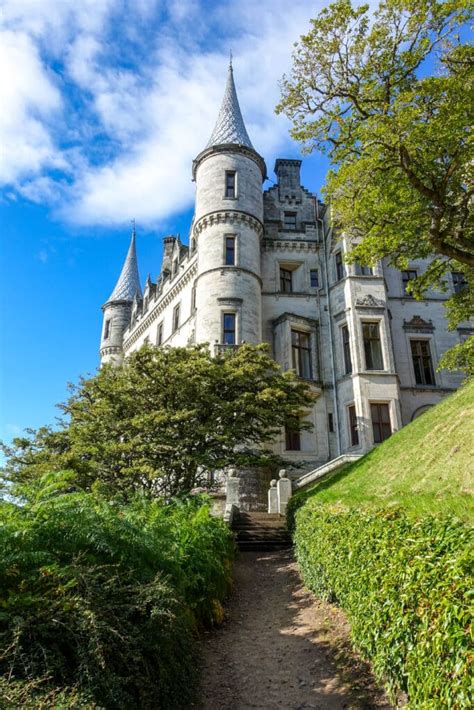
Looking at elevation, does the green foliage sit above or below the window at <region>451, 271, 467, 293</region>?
below

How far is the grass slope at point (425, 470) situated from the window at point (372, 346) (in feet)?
34.8

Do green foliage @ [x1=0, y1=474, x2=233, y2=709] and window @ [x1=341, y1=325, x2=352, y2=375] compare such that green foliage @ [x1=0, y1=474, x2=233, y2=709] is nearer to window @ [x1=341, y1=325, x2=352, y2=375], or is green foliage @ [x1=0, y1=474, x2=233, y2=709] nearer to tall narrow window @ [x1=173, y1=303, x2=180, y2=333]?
window @ [x1=341, y1=325, x2=352, y2=375]

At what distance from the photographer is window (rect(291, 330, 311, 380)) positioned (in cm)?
2680

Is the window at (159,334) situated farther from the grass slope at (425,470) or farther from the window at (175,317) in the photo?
the grass slope at (425,470)

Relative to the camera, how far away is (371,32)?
1305cm

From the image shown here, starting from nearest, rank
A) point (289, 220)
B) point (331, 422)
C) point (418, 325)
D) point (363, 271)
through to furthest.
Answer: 1. point (331, 422)
2. point (363, 271)
3. point (418, 325)
4. point (289, 220)

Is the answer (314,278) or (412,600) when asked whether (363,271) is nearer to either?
(314,278)

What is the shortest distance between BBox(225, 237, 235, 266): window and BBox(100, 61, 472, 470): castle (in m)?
0.07

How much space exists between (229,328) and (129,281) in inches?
960

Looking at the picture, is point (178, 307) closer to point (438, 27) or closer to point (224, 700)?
point (438, 27)

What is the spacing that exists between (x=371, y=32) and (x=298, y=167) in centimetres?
2028

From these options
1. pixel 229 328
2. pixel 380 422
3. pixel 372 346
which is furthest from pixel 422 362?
pixel 229 328

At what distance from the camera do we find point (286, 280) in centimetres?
2984

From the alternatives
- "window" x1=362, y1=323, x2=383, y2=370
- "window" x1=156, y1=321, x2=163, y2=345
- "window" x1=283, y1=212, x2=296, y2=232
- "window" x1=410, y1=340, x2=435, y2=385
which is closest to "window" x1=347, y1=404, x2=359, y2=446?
"window" x1=362, y1=323, x2=383, y2=370
